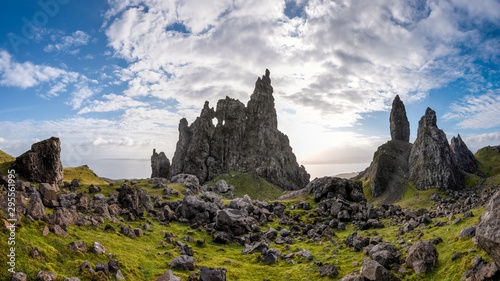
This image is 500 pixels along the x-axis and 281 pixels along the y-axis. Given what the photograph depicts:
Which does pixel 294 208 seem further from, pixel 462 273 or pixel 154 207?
pixel 462 273

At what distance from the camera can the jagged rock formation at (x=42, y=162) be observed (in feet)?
206

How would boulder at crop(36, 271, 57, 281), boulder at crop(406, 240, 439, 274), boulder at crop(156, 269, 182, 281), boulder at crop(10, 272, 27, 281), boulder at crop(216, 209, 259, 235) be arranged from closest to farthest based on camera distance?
boulder at crop(10, 272, 27, 281), boulder at crop(36, 271, 57, 281), boulder at crop(406, 240, 439, 274), boulder at crop(156, 269, 182, 281), boulder at crop(216, 209, 259, 235)

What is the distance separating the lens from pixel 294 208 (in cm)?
8900

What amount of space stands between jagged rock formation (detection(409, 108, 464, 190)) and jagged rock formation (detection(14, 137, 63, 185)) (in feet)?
701

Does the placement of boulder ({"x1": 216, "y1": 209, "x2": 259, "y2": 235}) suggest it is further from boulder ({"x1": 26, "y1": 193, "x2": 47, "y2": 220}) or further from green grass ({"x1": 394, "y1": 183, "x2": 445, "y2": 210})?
green grass ({"x1": 394, "y1": 183, "x2": 445, "y2": 210})

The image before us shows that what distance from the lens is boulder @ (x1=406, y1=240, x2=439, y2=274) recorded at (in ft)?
83.5

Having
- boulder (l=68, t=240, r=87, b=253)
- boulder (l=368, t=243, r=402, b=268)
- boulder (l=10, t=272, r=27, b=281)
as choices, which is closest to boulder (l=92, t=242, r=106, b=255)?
boulder (l=68, t=240, r=87, b=253)

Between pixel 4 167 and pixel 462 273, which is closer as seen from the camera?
pixel 462 273

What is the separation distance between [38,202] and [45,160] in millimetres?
45787

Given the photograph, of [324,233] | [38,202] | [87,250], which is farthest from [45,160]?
[324,233]

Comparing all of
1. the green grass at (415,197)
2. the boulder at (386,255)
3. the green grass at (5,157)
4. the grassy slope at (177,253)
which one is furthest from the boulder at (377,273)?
the green grass at (415,197)

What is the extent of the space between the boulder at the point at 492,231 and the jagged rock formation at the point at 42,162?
8350 centimetres

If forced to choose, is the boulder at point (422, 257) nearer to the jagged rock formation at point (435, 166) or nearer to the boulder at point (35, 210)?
the boulder at point (35, 210)

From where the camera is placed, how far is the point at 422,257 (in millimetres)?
26391
